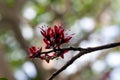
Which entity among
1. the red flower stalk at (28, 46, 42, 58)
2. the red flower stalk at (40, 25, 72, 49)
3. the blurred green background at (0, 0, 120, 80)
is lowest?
the blurred green background at (0, 0, 120, 80)

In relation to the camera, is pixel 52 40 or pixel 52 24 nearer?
pixel 52 40

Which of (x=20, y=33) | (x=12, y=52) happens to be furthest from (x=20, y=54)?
(x=20, y=33)

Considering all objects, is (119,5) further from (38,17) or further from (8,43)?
(8,43)

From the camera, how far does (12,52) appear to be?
649 cm

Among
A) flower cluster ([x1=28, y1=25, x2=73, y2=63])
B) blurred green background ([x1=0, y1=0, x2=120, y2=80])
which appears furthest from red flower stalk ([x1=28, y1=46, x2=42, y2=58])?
blurred green background ([x1=0, y1=0, x2=120, y2=80])

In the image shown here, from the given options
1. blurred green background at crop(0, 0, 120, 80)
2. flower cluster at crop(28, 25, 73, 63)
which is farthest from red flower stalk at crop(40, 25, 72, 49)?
blurred green background at crop(0, 0, 120, 80)

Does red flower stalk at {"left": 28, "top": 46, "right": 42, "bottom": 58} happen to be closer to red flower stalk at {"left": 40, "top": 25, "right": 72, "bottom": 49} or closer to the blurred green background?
red flower stalk at {"left": 40, "top": 25, "right": 72, "bottom": 49}

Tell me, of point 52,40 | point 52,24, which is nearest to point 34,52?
point 52,40

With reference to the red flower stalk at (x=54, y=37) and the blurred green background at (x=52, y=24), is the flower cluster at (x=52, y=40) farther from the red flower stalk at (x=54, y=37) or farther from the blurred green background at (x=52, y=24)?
the blurred green background at (x=52, y=24)

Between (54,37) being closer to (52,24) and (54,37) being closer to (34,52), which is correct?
(34,52)

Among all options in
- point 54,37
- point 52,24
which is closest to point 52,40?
point 54,37

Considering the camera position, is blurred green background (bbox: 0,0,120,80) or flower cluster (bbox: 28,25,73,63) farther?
blurred green background (bbox: 0,0,120,80)

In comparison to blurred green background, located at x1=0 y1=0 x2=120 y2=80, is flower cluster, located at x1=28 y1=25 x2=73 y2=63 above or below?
above

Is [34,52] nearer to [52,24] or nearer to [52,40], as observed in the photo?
[52,40]
